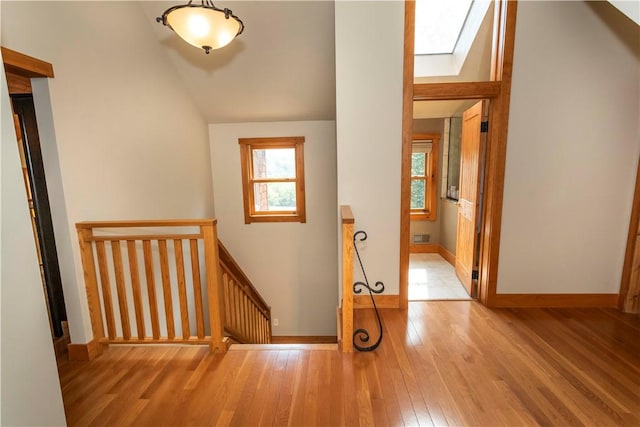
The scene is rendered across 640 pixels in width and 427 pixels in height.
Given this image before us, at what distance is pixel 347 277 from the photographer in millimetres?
1930

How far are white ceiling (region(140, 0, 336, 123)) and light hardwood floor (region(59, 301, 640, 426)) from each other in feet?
9.04

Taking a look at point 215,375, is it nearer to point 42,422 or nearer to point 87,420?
point 87,420

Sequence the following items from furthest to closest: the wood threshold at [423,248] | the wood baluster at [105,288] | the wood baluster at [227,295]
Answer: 1. the wood threshold at [423,248]
2. the wood baluster at [227,295]
3. the wood baluster at [105,288]

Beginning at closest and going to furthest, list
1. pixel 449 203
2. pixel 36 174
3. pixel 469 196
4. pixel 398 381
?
pixel 398 381, pixel 36 174, pixel 469 196, pixel 449 203

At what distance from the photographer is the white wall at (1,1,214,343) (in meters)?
1.87

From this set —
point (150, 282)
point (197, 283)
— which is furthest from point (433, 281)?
point (150, 282)

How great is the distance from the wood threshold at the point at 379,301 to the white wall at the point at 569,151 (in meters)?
0.97

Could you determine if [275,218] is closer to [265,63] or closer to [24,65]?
[265,63]

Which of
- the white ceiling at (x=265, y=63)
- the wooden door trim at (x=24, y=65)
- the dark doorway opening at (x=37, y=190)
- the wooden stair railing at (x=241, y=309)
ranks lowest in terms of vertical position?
the wooden stair railing at (x=241, y=309)

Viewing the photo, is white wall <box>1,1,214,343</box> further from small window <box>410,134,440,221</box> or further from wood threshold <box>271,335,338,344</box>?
small window <box>410,134,440,221</box>

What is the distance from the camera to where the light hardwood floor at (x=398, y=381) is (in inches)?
61.6

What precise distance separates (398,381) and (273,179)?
10.7 feet

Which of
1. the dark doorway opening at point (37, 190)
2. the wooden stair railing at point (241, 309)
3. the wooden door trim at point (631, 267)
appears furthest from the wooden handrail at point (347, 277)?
the wooden door trim at point (631, 267)

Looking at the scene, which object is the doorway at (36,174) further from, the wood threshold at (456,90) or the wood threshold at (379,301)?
the wood threshold at (456,90)
